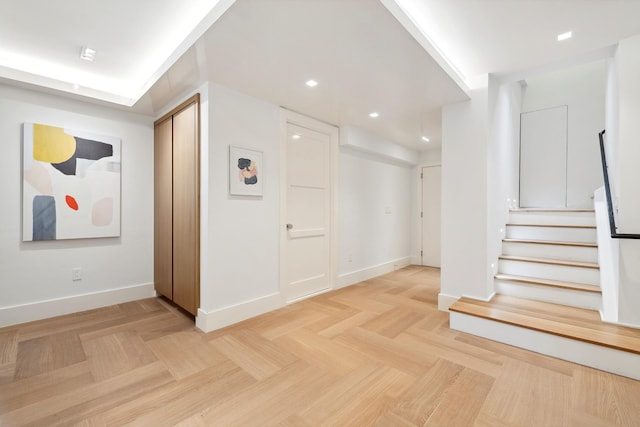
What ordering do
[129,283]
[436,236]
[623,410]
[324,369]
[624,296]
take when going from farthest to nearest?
[436,236] < [129,283] < [624,296] < [324,369] < [623,410]

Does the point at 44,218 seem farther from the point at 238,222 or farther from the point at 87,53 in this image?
the point at 238,222

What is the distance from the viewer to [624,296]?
2244mm

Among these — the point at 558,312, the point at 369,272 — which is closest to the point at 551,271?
the point at 558,312

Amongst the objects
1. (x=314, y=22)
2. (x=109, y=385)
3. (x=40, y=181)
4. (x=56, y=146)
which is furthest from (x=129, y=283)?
(x=314, y=22)

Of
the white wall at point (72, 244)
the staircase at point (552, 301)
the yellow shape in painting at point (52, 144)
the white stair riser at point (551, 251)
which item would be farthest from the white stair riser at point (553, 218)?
the yellow shape in painting at point (52, 144)

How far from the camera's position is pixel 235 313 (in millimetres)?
2852

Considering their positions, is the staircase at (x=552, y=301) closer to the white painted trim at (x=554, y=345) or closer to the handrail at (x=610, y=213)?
the white painted trim at (x=554, y=345)

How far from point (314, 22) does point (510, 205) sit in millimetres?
3948

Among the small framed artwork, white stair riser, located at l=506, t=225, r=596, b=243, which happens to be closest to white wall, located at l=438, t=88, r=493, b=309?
white stair riser, located at l=506, t=225, r=596, b=243

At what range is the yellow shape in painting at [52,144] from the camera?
2.86 metres

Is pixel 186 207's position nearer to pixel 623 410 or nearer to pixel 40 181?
pixel 40 181

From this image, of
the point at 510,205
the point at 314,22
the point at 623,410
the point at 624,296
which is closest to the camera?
the point at 623,410

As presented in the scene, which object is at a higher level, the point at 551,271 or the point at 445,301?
the point at 551,271

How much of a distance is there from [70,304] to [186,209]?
175 cm
